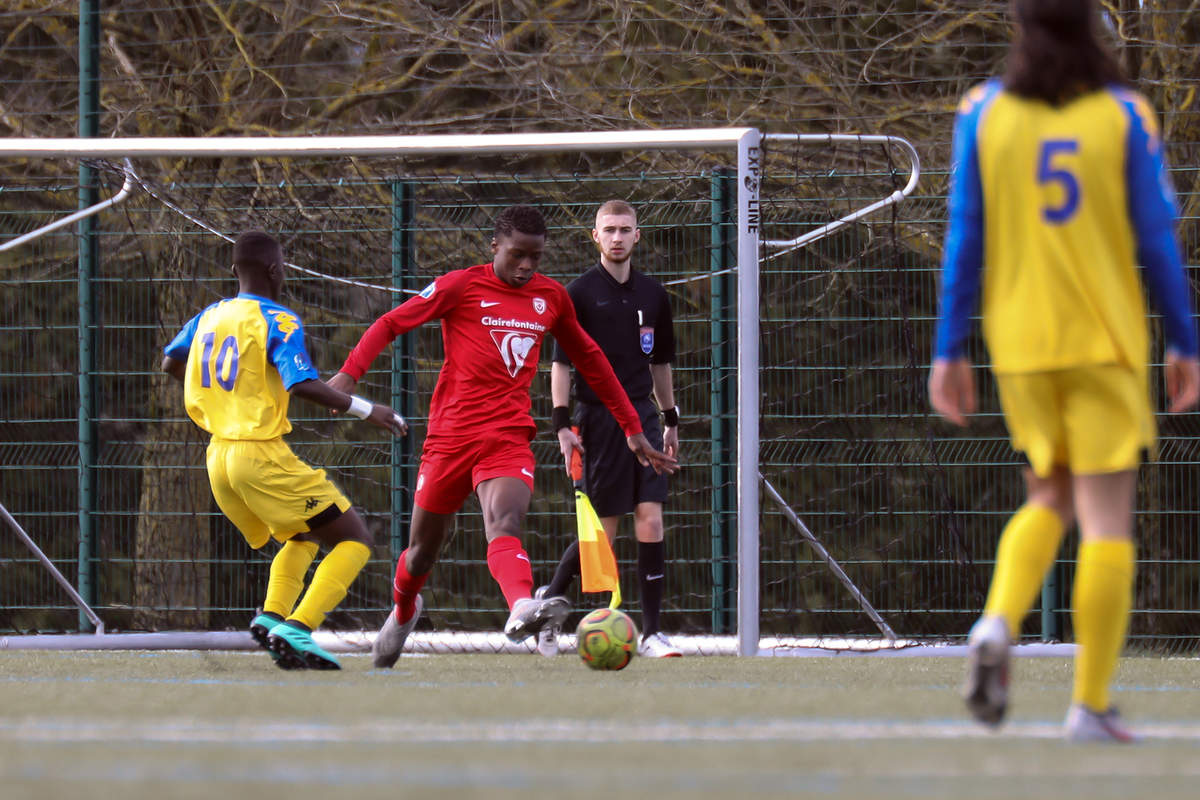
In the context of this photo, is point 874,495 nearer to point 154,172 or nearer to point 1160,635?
point 1160,635

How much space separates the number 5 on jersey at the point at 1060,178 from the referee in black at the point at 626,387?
4.34 metres

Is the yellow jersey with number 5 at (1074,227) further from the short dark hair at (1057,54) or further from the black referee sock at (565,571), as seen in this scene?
the black referee sock at (565,571)

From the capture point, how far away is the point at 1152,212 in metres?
3.97

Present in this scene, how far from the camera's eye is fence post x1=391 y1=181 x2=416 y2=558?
9281 millimetres

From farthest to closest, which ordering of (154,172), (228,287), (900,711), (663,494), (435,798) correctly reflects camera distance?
(154,172), (228,287), (663,494), (900,711), (435,798)

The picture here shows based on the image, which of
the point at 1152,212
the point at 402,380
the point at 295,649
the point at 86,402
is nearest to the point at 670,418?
the point at 402,380

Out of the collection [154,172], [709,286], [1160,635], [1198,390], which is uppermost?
[154,172]

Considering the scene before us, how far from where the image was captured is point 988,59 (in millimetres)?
11406

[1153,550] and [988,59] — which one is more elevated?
[988,59]

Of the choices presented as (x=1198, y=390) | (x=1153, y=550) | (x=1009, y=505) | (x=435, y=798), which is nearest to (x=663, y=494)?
(x=1009, y=505)

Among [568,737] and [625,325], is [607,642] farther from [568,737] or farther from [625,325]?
[568,737]

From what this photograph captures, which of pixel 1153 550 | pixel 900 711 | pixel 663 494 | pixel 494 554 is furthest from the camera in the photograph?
pixel 1153 550

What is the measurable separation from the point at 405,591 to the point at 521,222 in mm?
1470

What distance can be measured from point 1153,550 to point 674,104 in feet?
13.6
